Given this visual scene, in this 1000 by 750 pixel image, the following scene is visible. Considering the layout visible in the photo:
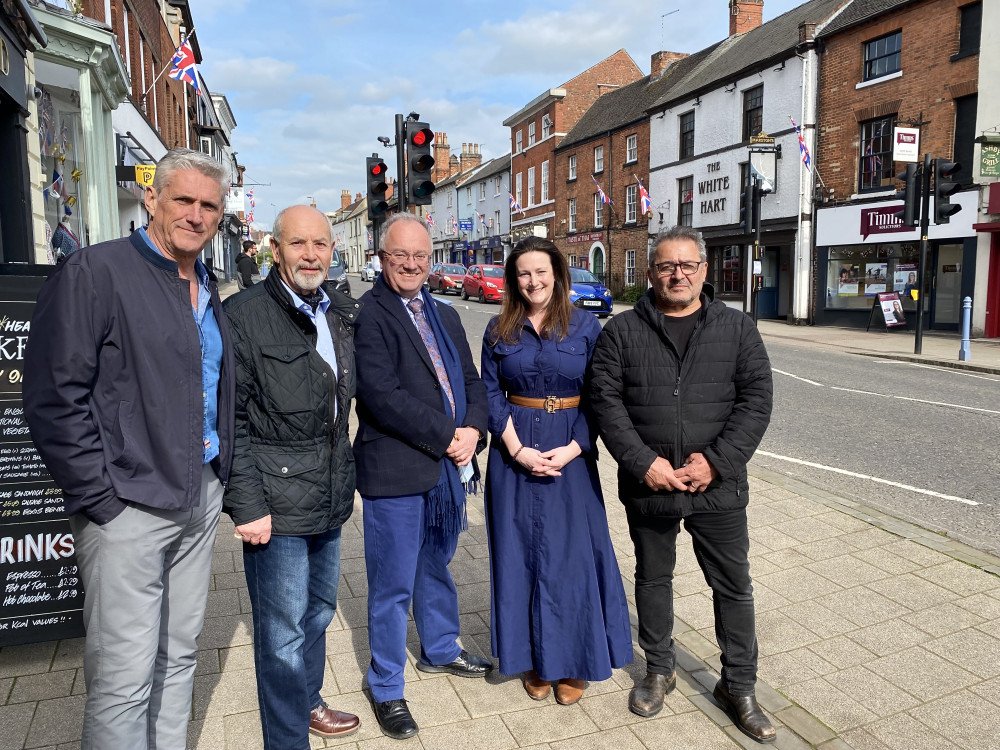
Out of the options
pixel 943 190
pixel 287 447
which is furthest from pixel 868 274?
pixel 287 447

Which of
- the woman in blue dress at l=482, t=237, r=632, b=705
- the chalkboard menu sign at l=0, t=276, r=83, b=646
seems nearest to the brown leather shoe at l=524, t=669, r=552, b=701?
the woman in blue dress at l=482, t=237, r=632, b=705

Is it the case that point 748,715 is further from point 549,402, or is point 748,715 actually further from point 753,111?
point 753,111

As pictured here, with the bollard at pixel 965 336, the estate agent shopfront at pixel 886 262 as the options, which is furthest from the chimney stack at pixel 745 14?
the bollard at pixel 965 336

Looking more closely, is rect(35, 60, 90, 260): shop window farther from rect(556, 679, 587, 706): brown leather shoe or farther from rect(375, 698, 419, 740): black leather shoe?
rect(556, 679, 587, 706): brown leather shoe

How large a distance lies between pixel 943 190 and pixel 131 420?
1569 cm

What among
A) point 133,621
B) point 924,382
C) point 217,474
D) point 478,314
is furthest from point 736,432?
point 478,314

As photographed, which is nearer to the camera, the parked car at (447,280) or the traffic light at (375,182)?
the traffic light at (375,182)

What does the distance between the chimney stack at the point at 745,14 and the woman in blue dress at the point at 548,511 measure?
2866cm

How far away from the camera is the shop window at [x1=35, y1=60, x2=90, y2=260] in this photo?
7273mm

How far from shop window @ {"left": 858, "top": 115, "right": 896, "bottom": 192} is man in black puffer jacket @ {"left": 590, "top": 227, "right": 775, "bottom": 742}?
63.3ft

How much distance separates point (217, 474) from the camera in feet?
7.69

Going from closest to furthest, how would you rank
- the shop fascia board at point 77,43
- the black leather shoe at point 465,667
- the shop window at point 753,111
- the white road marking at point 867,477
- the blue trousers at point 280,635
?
the blue trousers at point 280,635
the black leather shoe at point 465,667
the white road marking at point 867,477
the shop fascia board at point 77,43
the shop window at point 753,111

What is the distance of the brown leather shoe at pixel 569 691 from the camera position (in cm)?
304

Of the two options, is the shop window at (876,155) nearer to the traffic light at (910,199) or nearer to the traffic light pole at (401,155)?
the traffic light at (910,199)
